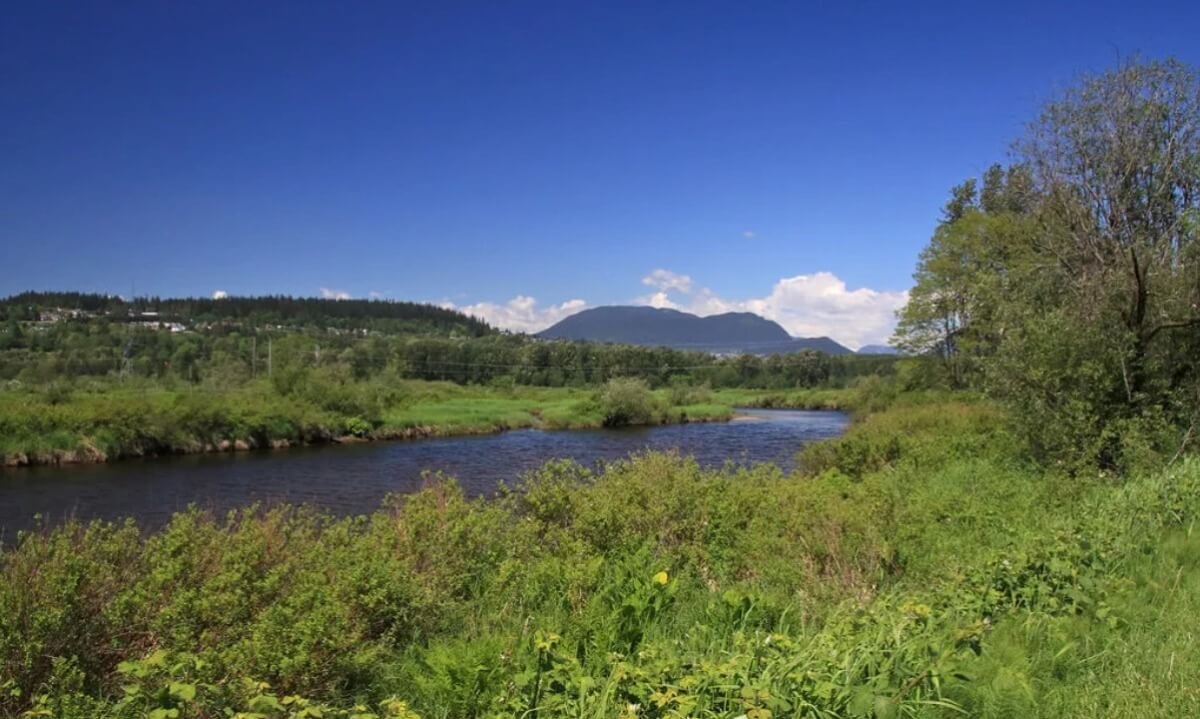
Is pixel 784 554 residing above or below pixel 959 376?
below

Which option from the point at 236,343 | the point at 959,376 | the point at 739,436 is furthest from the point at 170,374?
the point at 959,376

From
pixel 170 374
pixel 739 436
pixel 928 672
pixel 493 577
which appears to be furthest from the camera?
pixel 170 374

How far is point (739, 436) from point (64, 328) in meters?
86.6

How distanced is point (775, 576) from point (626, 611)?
8.38ft

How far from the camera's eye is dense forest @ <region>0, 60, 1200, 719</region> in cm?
421

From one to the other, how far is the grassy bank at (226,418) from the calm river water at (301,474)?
5.43 feet

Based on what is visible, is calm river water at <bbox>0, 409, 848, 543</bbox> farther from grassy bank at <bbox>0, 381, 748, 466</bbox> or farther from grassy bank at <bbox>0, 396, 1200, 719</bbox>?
grassy bank at <bbox>0, 396, 1200, 719</bbox>

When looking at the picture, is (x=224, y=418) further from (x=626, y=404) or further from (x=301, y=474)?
(x=626, y=404)

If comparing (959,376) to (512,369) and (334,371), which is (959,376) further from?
(512,369)

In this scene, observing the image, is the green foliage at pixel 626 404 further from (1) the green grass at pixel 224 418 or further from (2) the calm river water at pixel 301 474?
(2) the calm river water at pixel 301 474

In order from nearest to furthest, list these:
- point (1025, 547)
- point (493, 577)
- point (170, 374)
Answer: point (1025, 547) < point (493, 577) < point (170, 374)

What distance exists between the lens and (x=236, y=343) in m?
93.8

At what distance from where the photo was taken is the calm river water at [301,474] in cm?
2170

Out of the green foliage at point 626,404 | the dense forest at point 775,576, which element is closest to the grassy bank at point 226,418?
the green foliage at point 626,404
